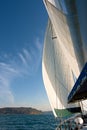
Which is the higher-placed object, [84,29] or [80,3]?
[80,3]

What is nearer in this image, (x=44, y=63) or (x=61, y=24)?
(x=61, y=24)

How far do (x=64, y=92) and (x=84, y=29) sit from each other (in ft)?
37.5

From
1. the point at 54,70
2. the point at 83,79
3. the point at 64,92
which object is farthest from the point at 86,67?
the point at 54,70

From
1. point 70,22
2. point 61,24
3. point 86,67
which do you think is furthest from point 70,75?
point 86,67

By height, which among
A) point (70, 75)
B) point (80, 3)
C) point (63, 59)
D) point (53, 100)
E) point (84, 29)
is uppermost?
point (80, 3)

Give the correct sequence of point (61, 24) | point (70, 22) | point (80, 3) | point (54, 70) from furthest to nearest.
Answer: point (54, 70) < point (61, 24) < point (70, 22) < point (80, 3)

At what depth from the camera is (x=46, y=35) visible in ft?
59.7

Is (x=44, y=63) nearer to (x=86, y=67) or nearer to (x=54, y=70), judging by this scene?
(x=54, y=70)

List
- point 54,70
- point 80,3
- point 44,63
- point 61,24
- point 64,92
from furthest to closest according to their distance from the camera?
point 44,63
point 54,70
point 64,92
point 61,24
point 80,3

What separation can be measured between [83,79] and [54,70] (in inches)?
508

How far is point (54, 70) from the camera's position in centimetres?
1755

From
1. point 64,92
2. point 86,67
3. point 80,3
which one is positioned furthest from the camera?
point 64,92

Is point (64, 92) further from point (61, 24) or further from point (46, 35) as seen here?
point (61, 24)

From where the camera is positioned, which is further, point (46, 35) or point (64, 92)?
point (46, 35)
